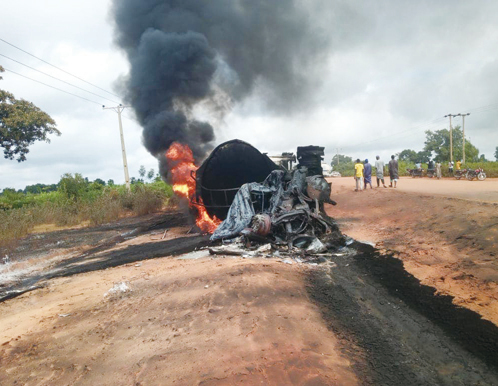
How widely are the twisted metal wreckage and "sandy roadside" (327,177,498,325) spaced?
147 cm

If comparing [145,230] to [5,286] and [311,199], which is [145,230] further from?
[311,199]

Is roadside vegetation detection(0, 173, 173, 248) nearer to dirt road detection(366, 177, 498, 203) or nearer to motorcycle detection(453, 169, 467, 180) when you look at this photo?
dirt road detection(366, 177, 498, 203)

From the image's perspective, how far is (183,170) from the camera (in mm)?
12742

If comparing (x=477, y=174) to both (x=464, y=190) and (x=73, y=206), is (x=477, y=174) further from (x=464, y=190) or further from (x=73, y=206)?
(x=73, y=206)

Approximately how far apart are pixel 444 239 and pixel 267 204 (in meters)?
4.70

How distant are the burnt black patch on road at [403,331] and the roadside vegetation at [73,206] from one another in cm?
1371

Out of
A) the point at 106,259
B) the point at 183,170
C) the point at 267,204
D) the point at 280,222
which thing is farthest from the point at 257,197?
the point at 106,259

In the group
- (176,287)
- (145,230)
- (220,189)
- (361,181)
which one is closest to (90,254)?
(145,230)

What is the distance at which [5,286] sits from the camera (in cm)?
753

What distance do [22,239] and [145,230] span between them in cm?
524

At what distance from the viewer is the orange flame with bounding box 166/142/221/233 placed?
12.5 m

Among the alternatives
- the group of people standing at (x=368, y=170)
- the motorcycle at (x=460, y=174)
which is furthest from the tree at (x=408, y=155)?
the group of people standing at (x=368, y=170)

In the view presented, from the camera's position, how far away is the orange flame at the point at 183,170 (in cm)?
1248

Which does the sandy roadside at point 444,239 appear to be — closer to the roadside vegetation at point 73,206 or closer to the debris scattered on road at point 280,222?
the debris scattered on road at point 280,222
